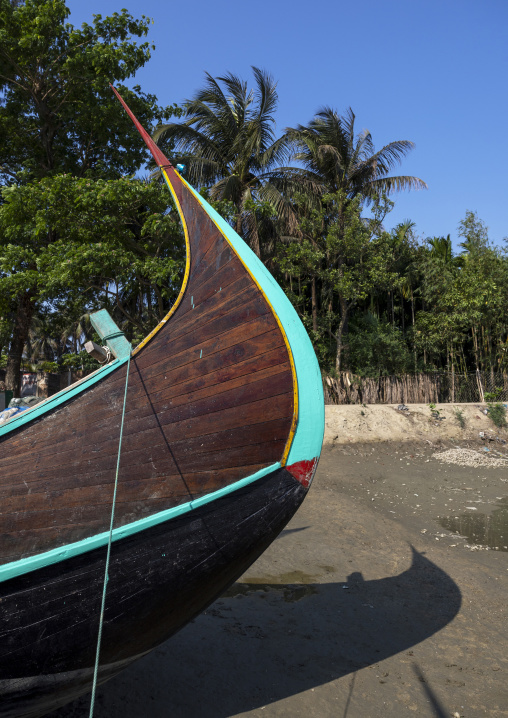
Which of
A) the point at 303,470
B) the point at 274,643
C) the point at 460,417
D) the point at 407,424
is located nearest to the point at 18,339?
the point at 407,424

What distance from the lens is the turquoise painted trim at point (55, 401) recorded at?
3.10m

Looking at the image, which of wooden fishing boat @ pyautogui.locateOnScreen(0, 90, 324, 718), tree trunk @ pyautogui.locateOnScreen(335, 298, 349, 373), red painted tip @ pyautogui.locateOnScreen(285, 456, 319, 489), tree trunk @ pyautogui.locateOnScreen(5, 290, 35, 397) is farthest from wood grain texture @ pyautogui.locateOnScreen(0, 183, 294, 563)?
tree trunk @ pyautogui.locateOnScreen(335, 298, 349, 373)

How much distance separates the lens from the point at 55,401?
312 centimetres

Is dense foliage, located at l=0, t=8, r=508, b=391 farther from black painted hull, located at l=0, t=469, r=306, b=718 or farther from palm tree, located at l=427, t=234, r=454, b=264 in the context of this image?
black painted hull, located at l=0, t=469, r=306, b=718

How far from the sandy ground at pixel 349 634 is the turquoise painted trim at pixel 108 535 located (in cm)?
166

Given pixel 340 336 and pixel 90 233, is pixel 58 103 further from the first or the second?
pixel 340 336

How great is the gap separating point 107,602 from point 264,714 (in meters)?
1.58

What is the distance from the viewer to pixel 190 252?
3.60 meters

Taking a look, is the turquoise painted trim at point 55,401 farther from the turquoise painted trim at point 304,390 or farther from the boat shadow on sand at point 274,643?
the boat shadow on sand at point 274,643

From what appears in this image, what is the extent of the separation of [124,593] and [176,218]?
10.0m

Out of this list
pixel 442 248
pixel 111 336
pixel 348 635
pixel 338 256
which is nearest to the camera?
pixel 111 336

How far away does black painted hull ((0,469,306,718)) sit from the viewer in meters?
2.66

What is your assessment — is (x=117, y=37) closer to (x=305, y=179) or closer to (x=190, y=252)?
(x=305, y=179)

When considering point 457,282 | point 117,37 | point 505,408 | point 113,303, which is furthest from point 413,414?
point 117,37
